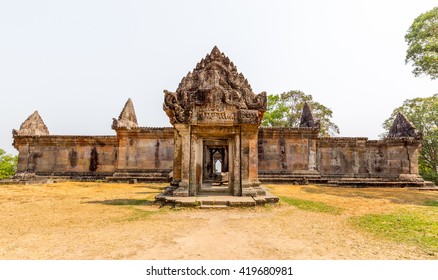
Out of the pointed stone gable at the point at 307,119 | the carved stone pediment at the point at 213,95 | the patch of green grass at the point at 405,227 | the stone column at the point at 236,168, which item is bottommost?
the patch of green grass at the point at 405,227

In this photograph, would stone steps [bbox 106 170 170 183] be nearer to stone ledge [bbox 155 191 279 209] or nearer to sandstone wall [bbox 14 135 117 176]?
sandstone wall [bbox 14 135 117 176]

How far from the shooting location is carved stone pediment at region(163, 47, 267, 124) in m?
8.26

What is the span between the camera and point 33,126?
776 inches

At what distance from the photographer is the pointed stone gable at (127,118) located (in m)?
17.8

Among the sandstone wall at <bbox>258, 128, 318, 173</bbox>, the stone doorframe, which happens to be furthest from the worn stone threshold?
the sandstone wall at <bbox>258, 128, 318, 173</bbox>

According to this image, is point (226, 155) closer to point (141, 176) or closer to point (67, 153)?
point (141, 176)

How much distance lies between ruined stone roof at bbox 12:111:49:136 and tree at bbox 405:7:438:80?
2795 cm

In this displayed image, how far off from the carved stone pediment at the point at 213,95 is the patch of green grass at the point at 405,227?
4498 millimetres

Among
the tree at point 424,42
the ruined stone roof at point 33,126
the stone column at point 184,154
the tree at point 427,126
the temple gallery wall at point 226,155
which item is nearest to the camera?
the stone column at point 184,154

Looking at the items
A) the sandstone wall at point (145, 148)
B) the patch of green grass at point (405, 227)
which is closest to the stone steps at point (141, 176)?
the sandstone wall at point (145, 148)

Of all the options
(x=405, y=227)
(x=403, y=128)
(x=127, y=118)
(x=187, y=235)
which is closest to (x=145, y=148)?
(x=127, y=118)

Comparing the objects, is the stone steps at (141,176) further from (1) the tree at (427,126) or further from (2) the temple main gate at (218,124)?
(1) the tree at (427,126)

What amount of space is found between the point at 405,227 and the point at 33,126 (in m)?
24.8

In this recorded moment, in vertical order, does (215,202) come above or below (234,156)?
below
